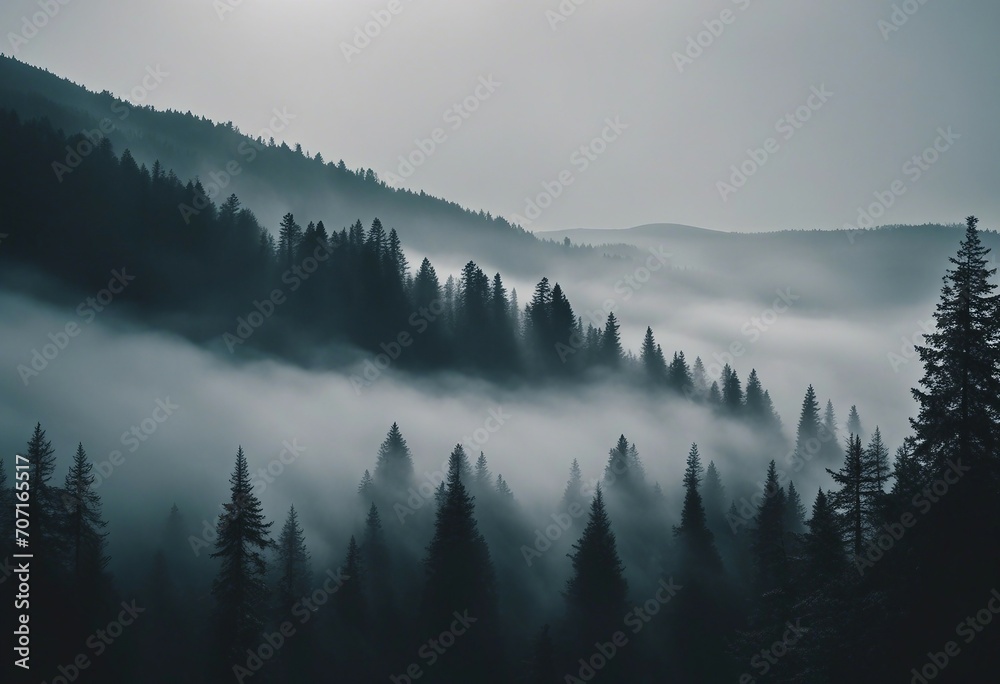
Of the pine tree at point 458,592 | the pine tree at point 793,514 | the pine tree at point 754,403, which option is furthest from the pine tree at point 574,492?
the pine tree at point 754,403

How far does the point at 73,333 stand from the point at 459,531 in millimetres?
61205

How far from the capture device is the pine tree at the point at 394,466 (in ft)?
237

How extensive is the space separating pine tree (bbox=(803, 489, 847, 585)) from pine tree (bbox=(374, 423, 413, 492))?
42.7 m

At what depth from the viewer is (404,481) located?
72750mm

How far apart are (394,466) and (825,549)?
4432 centimetres

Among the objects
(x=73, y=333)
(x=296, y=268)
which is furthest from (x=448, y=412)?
(x=73, y=333)

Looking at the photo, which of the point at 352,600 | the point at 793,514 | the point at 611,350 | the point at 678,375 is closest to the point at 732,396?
the point at 678,375

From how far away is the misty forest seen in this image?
91.5ft

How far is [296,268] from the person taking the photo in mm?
103000

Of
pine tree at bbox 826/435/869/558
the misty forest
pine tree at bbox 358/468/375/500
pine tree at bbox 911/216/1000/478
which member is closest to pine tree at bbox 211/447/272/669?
the misty forest

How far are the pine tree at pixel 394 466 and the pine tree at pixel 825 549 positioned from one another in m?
42.7

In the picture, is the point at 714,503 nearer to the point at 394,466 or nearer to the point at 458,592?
the point at 394,466

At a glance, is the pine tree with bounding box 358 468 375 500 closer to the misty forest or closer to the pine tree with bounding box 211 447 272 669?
the misty forest

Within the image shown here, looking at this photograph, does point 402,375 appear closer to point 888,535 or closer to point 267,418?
point 267,418
